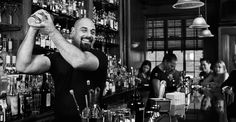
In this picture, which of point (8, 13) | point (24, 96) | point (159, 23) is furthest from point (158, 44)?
point (24, 96)

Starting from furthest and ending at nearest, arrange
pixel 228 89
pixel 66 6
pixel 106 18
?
pixel 106 18, pixel 66 6, pixel 228 89

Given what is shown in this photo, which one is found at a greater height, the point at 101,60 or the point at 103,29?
the point at 103,29

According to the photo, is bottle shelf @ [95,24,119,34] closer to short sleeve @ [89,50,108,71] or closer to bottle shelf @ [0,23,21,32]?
bottle shelf @ [0,23,21,32]

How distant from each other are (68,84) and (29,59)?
1.03ft

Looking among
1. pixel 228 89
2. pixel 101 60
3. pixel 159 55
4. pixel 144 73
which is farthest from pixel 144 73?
pixel 101 60

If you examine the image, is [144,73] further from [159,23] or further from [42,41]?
[42,41]

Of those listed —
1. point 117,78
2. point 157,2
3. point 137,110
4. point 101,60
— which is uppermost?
point 157,2

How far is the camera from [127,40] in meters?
6.27

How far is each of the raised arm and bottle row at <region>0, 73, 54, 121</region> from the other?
74 cm

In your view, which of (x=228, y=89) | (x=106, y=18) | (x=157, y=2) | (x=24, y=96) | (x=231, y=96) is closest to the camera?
(x=24, y=96)

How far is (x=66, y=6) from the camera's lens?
12.7 ft

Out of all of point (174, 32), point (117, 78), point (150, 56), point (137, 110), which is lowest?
point (117, 78)

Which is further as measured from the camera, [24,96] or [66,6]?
[66,6]

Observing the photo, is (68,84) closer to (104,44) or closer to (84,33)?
(84,33)
